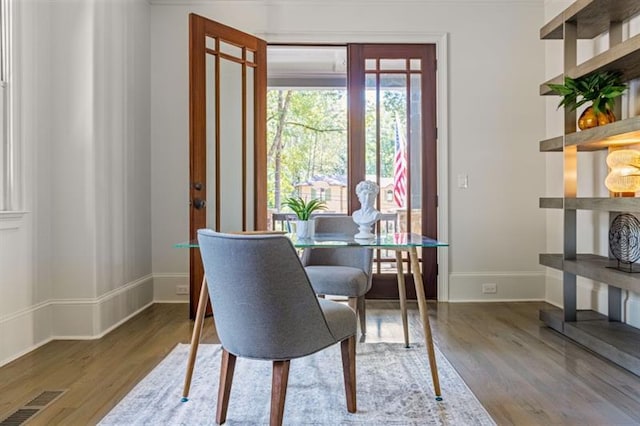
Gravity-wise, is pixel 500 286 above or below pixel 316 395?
above

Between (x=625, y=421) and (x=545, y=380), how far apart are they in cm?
46

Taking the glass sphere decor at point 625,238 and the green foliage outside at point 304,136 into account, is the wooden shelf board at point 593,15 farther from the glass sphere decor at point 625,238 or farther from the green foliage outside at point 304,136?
the green foliage outside at point 304,136

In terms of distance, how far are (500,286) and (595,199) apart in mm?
1567

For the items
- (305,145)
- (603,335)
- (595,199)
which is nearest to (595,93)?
(595,199)

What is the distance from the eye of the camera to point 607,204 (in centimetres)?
272

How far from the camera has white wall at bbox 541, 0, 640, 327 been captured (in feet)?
10.3

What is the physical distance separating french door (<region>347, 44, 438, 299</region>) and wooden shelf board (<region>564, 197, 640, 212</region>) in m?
1.35

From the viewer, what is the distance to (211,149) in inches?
147

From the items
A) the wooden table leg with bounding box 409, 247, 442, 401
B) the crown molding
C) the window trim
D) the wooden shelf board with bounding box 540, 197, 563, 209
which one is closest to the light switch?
the wooden shelf board with bounding box 540, 197, 563, 209

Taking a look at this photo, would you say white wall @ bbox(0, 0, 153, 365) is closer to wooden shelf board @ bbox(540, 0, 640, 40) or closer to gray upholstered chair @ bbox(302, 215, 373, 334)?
gray upholstered chair @ bbox(302, 215, 373, 334)

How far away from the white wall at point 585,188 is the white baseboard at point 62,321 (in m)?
3.58

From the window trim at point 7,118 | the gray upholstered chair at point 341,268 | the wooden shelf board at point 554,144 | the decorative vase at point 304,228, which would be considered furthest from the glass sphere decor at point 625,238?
the window trim at point 7,118

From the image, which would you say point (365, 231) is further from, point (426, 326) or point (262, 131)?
point (262, 131)

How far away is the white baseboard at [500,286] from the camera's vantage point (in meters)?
4.21
